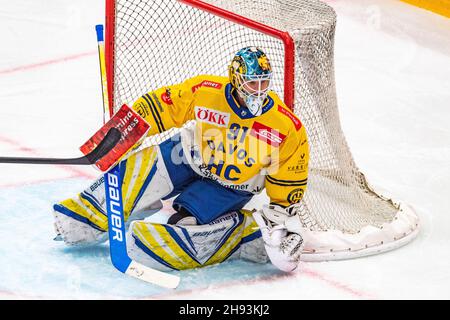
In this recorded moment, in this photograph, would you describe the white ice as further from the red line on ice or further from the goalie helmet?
the goalie helmet

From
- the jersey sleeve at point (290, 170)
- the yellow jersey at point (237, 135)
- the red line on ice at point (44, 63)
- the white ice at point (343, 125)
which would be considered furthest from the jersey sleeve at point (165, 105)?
the red line on ice at point (44, 63)

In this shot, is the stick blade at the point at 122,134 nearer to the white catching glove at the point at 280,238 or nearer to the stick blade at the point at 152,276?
the stick blade at the point at 152,276

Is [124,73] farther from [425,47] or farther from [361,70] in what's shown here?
[425,47]

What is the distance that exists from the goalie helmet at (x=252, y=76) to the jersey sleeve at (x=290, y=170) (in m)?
0.17

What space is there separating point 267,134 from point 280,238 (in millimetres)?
357

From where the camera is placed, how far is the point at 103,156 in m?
3.62

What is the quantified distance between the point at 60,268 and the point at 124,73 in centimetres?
97

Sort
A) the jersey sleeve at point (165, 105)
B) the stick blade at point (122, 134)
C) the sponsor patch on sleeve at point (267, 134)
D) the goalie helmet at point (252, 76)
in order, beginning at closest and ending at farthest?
the stick blade at point (122, 134)
the goalie helmet at point (252, 76)
the sponsor patch on sleeve at point (267, 134)
the jersey sleeve at point (165, 105)

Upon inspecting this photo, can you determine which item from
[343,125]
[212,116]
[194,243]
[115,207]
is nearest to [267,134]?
[212,116]

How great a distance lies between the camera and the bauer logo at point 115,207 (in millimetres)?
3752

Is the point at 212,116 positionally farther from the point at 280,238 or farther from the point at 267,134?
the point at 280,238

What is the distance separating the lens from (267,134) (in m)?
3.78

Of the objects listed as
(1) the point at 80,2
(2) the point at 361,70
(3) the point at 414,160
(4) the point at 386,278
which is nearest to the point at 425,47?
(2) the point at 361,70

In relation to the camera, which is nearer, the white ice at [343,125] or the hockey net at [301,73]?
the white ice at [343,125]
